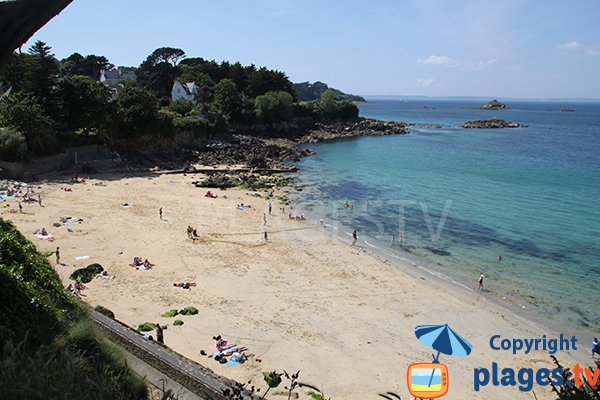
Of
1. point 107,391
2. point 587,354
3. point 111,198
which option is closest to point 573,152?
point 587,354

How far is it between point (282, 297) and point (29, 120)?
88.2 feet

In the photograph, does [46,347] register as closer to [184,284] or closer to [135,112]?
[184,284]

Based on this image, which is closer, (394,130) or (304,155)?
(304,155)

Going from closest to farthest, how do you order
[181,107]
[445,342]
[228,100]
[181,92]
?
[445,342], [181,107], [228,100], [181,92]

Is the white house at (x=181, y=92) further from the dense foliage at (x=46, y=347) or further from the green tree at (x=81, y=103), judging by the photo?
the dense foliage at (x=46, y=347)

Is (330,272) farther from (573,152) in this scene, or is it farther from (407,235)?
(573,152)

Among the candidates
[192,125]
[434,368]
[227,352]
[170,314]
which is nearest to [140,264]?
[170,314]

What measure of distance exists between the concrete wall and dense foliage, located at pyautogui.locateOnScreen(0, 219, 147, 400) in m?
27.3

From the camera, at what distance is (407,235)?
27203 millimetres

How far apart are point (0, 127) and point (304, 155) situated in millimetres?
Answer: 33354

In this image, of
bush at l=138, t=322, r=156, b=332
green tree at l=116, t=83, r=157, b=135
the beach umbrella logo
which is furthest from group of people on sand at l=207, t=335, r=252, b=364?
green tree at l=116, t=83, r=157, b=135

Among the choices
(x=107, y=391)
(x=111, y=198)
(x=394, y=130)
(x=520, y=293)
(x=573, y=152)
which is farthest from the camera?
(x=394, y=130)

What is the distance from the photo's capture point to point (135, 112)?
4294cm

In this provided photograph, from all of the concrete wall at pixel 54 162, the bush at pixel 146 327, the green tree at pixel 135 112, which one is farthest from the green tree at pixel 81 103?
the bush at pixel 146 327
